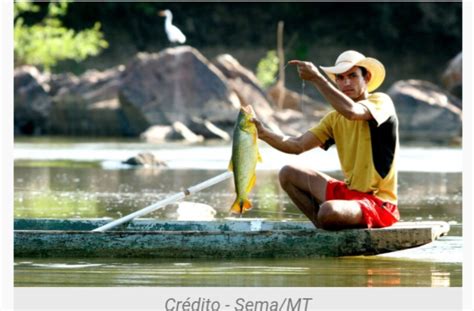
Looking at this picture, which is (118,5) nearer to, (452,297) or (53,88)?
(53,88)

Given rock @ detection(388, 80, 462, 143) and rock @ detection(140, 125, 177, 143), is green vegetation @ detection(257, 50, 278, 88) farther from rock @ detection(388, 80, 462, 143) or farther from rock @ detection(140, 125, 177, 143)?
rock @ detection(140, 125, 177, 143)

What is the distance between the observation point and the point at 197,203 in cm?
1192

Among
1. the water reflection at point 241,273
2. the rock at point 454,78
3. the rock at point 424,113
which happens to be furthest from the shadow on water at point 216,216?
the rock at point 454,78

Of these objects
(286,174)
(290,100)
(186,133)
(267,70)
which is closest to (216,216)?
(286,174)

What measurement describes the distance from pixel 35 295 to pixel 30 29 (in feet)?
85.7

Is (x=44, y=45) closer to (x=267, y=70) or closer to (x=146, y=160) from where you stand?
(x=267, y=70)

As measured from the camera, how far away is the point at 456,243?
9.34 m

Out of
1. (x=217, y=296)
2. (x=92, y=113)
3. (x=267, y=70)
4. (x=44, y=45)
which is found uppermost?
(x=44, y=45)

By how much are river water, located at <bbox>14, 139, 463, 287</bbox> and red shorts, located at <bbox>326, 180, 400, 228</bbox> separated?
0.27m

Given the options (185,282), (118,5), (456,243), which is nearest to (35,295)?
(185,282)

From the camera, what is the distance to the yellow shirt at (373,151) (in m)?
8.26

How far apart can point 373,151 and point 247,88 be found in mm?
18809

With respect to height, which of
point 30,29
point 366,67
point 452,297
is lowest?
point 452,297
